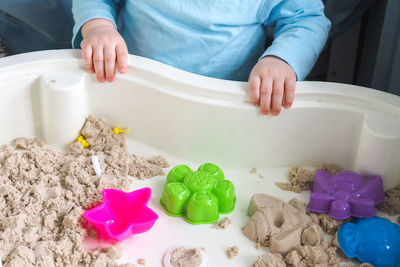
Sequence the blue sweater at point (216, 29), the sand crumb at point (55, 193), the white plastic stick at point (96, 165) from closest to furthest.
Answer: the sand crumb at point (55, 193)
the white plastic stick at point (96, 165)
the blue sweater at point (216, 29)

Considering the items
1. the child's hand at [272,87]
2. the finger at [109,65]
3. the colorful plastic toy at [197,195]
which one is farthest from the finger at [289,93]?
the finger at [109,65]

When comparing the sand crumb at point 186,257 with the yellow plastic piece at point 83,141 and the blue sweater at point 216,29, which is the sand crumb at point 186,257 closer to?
the yellow plastic piece at point 83,141

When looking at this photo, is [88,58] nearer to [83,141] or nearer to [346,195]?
[83,141]

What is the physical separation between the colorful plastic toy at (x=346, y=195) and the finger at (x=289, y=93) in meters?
0.10

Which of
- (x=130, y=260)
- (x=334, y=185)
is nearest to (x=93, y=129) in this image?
(x=130, y=260)

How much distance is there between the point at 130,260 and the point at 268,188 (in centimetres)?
21

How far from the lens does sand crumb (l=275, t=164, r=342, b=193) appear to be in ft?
2.43

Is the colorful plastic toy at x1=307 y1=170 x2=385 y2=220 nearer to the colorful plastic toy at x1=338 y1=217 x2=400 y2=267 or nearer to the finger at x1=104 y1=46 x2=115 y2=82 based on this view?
the colorful plastic toy at x1=338 y1=217 x2=400 y2=267

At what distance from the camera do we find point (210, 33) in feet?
2.87

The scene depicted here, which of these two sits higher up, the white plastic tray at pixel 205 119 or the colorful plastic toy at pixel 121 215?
the white plastic tray at pixel 205 119

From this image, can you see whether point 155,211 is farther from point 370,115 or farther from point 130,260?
point 370,115

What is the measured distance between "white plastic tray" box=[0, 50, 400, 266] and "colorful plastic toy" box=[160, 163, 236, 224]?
1 cm

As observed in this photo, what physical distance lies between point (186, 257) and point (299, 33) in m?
0.39

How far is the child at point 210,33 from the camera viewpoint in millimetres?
803
